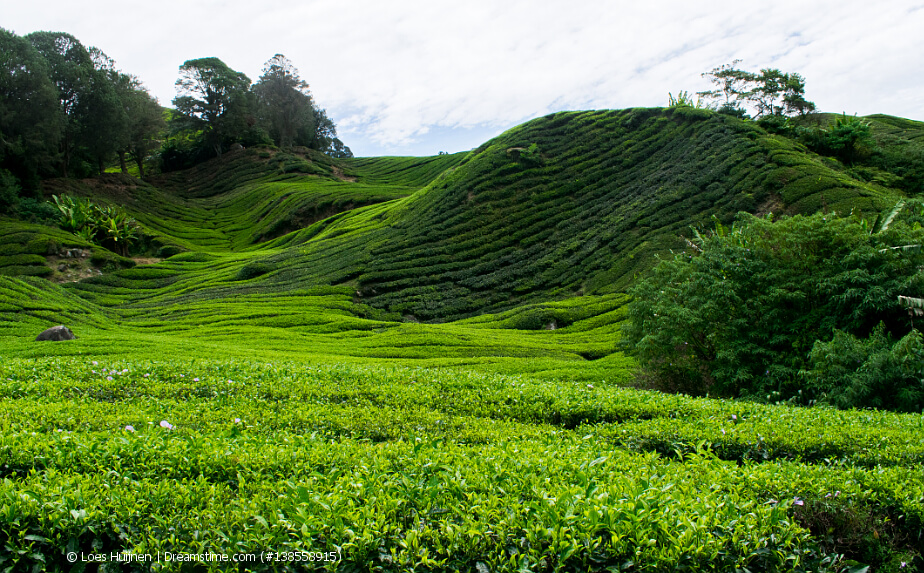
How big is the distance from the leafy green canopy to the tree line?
181 feet

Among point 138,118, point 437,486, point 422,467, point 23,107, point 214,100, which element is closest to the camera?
point 437,486

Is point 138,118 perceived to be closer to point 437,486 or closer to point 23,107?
point 23,107

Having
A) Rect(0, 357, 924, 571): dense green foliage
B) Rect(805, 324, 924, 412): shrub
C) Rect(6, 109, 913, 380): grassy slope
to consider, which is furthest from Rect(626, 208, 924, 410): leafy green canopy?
Rect(0, 357, 924, 571): dense green foliage

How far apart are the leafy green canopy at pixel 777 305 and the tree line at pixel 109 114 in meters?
55.1

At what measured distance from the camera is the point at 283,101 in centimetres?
8419

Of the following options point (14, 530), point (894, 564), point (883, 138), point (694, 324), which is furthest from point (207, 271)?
point (883, 138)

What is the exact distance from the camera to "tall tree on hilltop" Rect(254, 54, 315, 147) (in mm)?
83500

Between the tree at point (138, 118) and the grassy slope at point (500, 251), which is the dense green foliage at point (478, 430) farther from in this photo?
the tree at point (138, 118)

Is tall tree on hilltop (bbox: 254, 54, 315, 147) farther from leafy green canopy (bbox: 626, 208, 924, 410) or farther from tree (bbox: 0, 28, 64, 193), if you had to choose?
leafy green canopy (bbox: 626, 208, 924, 410)

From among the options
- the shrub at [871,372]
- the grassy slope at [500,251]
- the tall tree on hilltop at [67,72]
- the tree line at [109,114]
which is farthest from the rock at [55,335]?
the tall tree on hilltop at [67,72]

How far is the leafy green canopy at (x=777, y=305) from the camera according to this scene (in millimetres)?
12039

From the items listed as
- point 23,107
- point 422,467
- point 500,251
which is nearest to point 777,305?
point 422,467

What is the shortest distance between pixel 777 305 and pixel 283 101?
3381 inches

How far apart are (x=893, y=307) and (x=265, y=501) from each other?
13753mm
